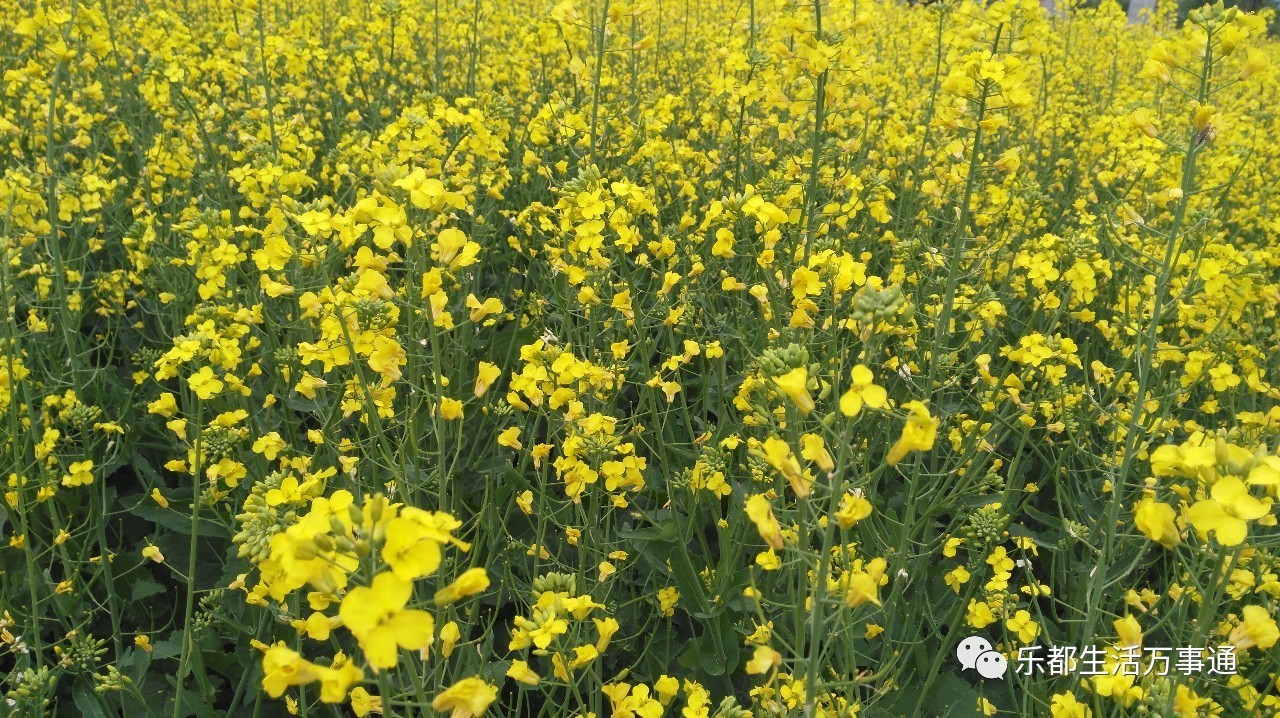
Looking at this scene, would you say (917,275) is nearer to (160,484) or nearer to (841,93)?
(841,93)

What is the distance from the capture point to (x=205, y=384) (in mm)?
2543

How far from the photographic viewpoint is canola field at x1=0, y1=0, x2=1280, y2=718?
6.12 feet

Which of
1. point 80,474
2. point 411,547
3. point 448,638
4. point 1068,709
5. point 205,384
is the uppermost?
point 411,547

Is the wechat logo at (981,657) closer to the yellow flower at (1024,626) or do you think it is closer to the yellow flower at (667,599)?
the yellow flower at (1024,626)

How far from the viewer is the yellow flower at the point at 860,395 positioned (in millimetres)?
1440

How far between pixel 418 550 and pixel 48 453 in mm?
2578

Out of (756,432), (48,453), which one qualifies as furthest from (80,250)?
(756,432)

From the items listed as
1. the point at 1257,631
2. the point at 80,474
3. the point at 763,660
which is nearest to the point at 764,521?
the point at 763,660

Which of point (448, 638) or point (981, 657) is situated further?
point (981, 657)

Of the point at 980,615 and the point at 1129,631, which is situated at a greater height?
the point at 1129,631

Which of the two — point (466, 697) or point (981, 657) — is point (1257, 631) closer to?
point (981, 657)

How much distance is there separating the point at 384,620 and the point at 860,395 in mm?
829

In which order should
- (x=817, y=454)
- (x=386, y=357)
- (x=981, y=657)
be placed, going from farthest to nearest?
(x=981, y=657), (x=386, y=357), (x=817, y=454)

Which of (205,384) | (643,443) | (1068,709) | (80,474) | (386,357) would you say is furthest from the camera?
(643,443)
